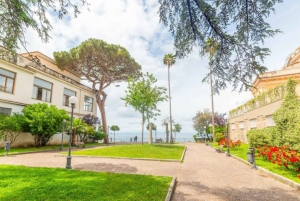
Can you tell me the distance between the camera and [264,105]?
1606 cm

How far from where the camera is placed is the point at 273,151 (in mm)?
8234

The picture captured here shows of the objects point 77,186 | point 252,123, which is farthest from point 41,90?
point 252,123

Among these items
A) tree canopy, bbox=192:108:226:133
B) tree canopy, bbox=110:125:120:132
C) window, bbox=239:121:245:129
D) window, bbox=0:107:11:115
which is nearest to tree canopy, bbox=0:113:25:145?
window, bbox=0:107:11:115

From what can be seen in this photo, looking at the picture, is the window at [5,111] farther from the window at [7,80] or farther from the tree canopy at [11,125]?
the tree canopy at [11,125]

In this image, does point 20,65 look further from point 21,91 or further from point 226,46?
point 226,46

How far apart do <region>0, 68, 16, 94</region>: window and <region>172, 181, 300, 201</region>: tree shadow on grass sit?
18123 mm

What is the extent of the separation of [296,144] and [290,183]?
3.52 meters

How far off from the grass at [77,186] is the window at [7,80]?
42.6 ft

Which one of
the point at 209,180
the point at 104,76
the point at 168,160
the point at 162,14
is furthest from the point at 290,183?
the point at 104,76

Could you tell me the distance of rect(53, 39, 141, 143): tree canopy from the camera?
899 inches

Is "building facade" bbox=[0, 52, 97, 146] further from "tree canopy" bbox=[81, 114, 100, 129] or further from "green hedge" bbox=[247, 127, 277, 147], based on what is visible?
"green hedge" bbox=[247, 127, 277, 147]

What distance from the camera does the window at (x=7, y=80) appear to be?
1515 cm

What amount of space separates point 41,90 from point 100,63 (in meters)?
8.39

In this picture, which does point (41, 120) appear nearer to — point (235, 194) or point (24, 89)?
point (24, 89)
